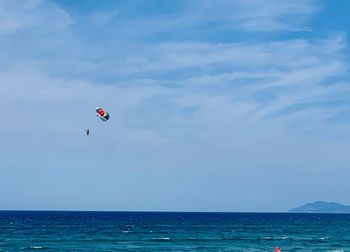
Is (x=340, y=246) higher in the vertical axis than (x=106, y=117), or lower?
lower

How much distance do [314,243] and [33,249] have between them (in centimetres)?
3036

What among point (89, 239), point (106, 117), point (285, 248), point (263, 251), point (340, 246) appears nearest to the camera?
point (106, 117)

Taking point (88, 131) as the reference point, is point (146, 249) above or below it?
below

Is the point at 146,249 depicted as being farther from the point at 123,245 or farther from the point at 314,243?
the point at 314,243

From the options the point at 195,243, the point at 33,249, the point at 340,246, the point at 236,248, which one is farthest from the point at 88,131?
the point at 340,246

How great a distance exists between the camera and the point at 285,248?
54344mm

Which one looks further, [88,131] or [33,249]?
[33,249]

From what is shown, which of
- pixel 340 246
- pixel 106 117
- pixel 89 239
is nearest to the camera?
pixel 106 117

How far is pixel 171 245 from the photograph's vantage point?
57.0 m

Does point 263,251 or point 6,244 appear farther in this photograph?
point 6,244

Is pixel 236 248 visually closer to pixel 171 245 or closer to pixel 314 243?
pixel 171 245

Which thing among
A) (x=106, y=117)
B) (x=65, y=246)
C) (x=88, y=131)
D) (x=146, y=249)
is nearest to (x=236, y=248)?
(x=146, y=249)

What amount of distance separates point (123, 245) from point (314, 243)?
21336 mm

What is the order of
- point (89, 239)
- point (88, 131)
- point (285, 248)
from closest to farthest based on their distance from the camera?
1. point (88, 131)
2. point (285, 248)
3. point (89, 239)
